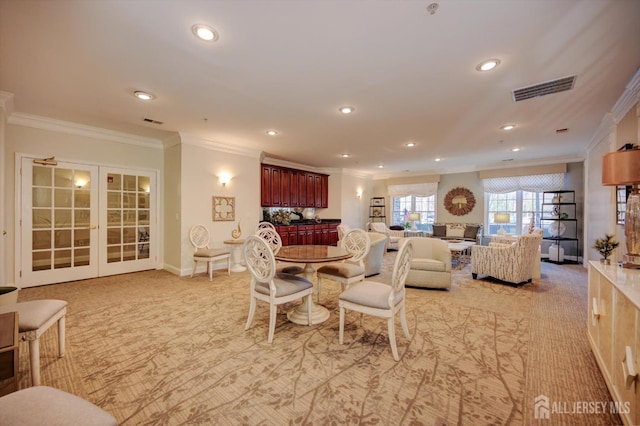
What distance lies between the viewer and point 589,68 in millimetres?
2584

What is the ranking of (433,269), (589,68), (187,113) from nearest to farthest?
(589,68), (187,113), (433,269)

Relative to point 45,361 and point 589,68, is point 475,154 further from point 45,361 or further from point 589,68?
point 45,361

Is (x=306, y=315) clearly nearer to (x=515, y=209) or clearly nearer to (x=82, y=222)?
(x=82, y=222)

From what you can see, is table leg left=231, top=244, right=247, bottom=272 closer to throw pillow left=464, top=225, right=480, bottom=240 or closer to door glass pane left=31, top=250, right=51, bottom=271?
door glass pane left=31, top=250, right=51, bottom=271

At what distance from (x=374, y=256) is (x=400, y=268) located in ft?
8.57

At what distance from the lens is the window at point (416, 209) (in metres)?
9.20

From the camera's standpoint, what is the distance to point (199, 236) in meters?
5.00

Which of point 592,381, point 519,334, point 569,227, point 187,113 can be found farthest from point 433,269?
point 569,227

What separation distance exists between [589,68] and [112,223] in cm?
698

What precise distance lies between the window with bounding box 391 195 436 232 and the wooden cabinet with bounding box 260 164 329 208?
9.64 ft

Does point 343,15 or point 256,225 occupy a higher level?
point 343,15

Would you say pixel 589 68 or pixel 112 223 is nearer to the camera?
pixel 589 68

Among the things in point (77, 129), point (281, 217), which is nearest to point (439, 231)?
point (281, 217)

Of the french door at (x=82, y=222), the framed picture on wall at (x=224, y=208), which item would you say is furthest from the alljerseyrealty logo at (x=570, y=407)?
the french door at (x=82, y=222)
